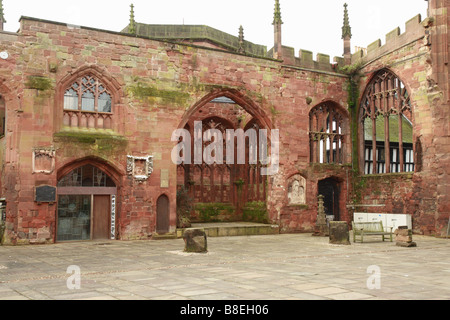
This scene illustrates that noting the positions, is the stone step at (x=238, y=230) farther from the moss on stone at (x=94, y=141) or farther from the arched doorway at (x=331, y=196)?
the moss on stone at (x=94, y=141)

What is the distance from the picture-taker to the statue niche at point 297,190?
19047 millimetres

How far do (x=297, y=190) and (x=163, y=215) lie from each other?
569cm

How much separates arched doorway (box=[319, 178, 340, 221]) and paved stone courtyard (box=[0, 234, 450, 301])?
6.78m

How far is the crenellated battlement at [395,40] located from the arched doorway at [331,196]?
17.3 ft

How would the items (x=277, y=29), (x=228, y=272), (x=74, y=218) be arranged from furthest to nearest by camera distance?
(x=277, y=29), (x=74, y=218), (x=228, y=272)

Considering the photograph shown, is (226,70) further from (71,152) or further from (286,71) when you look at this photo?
(71,152)

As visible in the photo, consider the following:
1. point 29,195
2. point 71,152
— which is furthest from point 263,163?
point 29,195

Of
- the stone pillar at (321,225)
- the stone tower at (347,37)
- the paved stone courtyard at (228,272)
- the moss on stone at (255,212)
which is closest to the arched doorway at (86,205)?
the paved stone courtyard at (228,272)

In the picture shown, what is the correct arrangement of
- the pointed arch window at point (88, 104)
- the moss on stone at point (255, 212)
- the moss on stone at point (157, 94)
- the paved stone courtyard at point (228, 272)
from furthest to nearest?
1. the moss on stone at point (255, 212)
2. the moss on stone at point (157, 94)
3. the pointed arch window at point (88, 104)
4. the paved stone courtyard at point (228, 272)

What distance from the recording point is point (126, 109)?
15969 mm

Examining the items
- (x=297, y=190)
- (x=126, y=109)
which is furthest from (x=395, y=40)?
(x=126, y=109)

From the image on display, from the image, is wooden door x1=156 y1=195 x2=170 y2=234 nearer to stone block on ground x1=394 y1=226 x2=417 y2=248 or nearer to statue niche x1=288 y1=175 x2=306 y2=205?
statue niche x1=288 y1=175 x2=306 y2=205

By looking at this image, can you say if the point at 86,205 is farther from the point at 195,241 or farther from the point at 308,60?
the point at 308,60

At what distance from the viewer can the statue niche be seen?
19047mm
